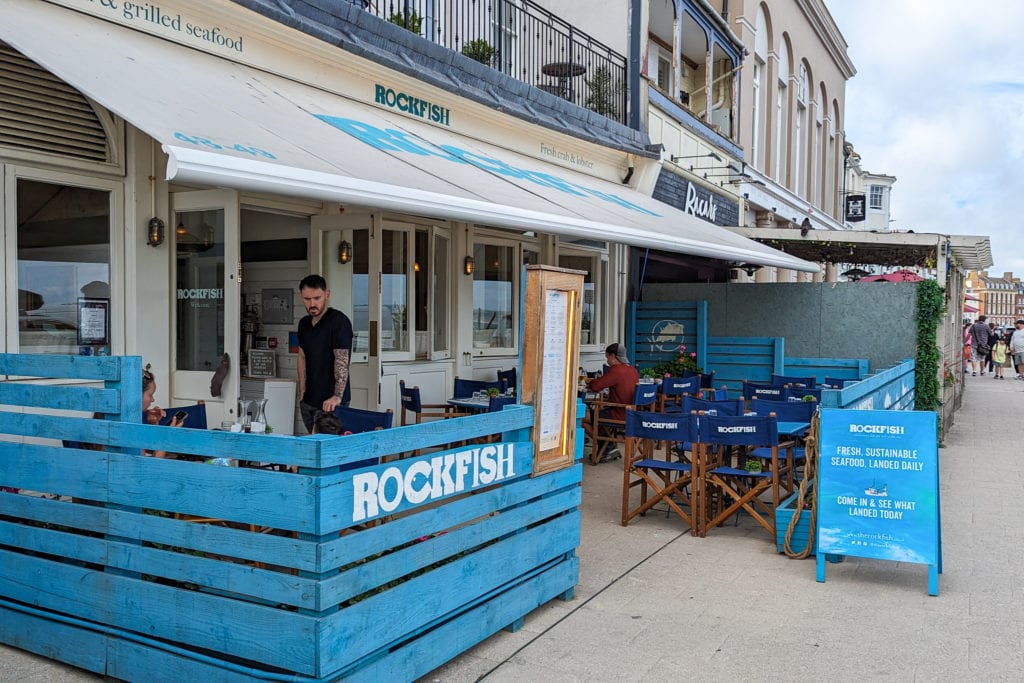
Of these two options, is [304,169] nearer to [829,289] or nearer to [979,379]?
[829,289]

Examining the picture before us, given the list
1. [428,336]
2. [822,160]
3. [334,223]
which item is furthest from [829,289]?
[822,160]

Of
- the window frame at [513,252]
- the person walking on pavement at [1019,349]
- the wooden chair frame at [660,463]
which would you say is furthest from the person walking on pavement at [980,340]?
the wooden chair frame at [660,463]

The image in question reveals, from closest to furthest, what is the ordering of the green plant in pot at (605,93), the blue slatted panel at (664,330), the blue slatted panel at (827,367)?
1. the blue slatted panel at (827,367)
2. the green plant in pot at (605,93)
3. the blue slatted panel at (664,330)

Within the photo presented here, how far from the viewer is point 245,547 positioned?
3334 mm

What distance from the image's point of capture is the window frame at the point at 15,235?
5590 mm

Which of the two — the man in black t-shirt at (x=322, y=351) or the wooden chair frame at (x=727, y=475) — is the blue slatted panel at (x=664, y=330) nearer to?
the wooden chair frame at (x=727, y=475)

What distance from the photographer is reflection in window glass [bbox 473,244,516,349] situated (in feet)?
36.4

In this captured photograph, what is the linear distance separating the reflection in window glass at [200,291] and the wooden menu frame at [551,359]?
3.31m

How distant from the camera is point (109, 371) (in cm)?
383

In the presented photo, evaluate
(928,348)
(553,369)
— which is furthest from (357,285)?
(928,348)

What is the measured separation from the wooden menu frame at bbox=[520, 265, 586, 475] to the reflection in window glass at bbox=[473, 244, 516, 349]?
6025 millimetres

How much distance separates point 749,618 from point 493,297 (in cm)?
714

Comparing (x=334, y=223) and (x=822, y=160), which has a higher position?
(x=822, y=160)

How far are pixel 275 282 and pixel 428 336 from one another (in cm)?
172
